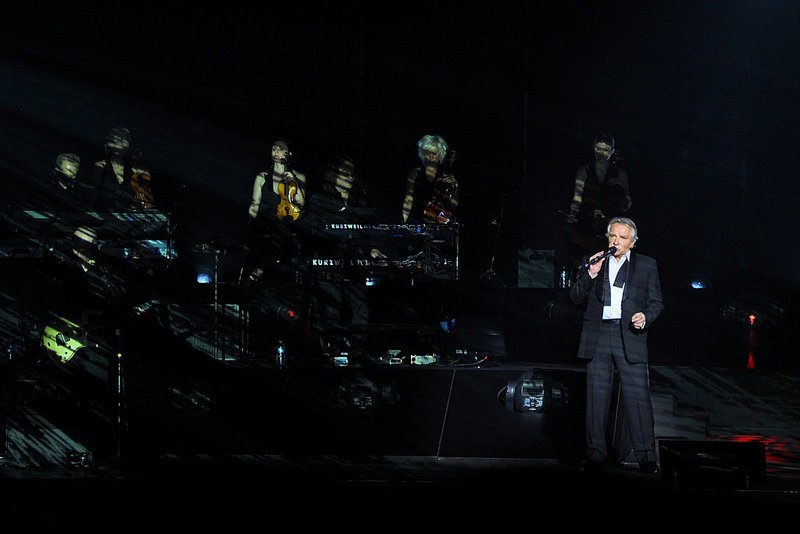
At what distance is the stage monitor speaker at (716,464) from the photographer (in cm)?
457

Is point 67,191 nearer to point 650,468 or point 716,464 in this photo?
point 650,468

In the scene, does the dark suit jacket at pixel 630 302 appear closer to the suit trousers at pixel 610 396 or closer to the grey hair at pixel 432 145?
the suit trousers at pixel 610 396

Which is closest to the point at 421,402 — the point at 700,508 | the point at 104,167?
the point at 700,508

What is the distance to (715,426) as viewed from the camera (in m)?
6.80

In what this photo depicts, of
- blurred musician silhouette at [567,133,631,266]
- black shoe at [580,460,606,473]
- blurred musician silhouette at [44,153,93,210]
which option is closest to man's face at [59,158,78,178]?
blurred musician silhouette at [44,153,93,210]

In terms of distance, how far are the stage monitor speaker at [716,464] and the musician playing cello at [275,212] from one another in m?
4.03

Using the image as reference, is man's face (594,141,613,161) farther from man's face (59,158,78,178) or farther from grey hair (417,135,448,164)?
man's face (59,158,78,178)

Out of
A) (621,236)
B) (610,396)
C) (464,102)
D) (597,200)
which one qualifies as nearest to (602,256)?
(621,236)

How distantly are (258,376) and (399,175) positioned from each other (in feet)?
15.1

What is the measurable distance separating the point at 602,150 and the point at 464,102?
2.36 metres

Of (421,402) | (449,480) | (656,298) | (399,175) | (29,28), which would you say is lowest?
(449,480)

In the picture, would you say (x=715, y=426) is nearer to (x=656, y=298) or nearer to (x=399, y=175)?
(x=656, y=298)

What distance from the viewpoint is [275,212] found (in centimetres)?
778

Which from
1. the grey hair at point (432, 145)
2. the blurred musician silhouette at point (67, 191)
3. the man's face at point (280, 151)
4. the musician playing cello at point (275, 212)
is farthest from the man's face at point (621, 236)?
the blurred musician silhouette at point (67, 191)
